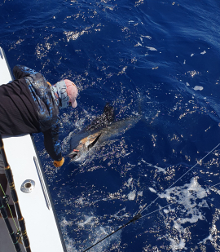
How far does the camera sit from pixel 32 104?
10.0ft

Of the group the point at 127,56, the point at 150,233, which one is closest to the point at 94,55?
the point at 127,56

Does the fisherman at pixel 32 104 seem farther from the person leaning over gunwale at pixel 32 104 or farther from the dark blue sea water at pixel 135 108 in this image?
the dark blue sea water at pixel 135 108

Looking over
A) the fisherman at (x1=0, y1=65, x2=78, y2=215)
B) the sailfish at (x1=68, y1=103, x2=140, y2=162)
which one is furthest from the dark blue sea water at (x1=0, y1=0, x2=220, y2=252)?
the fisherman at (x1=0, y1=65, x2=78, y2=215)

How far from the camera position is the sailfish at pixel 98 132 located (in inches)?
222

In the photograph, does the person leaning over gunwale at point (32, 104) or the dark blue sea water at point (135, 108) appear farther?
the dark blue sea water at point (135, 108)

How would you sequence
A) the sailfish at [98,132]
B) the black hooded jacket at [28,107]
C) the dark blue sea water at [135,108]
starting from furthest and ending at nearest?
the sailfish at [98,132] < the dark blue sea water at [135,108] < the black hooded jacket at [28,107]

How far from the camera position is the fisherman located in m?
2.98

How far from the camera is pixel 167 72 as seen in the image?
8.27 meters

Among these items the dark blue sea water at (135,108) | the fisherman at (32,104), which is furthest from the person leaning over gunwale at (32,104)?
the dark blue sea water at (135,108)

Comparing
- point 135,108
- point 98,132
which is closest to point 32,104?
point 98,132

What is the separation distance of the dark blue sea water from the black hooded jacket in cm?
223

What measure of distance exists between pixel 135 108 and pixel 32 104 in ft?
14.2

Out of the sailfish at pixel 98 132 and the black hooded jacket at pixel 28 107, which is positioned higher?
the black hooded jacket at pixel 28 107

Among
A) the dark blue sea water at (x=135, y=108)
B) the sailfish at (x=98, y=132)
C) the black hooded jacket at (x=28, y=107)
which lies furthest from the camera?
the sailfish at (x=98, y=132)
